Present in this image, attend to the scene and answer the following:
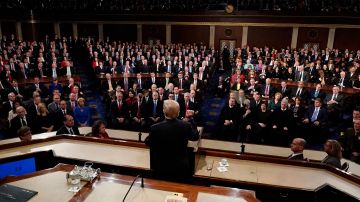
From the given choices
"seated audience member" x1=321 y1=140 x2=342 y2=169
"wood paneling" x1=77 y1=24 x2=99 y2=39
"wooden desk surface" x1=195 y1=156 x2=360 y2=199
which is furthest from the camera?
"wood paneling" x1=77 y1=24 x2=99 y2=39

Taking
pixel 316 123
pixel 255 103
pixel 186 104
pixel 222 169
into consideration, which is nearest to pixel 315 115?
pixel 316 123

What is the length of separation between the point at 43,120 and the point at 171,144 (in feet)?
14.5

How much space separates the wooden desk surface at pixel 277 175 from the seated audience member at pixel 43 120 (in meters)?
4.05

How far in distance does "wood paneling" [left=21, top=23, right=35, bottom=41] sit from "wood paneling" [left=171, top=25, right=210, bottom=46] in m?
9.54

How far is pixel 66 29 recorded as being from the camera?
67.2 feet

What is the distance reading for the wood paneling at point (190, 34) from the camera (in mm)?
18156

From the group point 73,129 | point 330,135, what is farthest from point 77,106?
point 330,135

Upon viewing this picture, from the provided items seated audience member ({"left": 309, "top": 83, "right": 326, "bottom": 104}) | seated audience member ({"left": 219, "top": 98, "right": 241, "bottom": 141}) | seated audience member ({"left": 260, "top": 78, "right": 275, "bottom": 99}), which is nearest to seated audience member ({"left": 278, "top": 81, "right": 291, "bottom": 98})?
seated audience member ({"left": 260, "top": 78, "right": 275, "bottom": 99})

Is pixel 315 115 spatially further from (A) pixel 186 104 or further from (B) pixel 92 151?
(B) pixel 92 151

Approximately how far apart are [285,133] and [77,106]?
4716 millimetres

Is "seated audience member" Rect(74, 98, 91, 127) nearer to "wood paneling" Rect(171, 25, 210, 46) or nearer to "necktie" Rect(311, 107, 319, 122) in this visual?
"necktie" Rect(311, 107, 319, 122)

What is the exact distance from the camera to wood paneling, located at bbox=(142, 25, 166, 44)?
18.7m

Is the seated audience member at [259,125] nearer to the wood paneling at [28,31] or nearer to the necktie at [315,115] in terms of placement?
the necktie at [315,115]

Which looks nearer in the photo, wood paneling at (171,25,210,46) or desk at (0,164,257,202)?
desk at (0,164,257,202)
